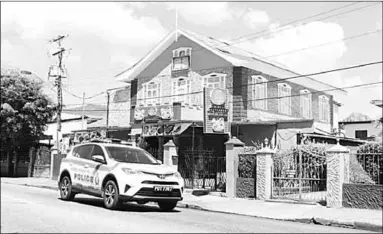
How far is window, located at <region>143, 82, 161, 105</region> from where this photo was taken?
3054 cm

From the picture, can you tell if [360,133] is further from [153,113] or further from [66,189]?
[66,189]

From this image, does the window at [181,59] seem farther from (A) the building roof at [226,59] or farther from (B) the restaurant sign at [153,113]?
(B) the restaurant sign at [153,113]

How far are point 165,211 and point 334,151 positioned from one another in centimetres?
522

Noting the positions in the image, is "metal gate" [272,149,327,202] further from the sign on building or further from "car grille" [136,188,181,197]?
"car grille" [136,188,181,197]

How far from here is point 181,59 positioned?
97.0ft

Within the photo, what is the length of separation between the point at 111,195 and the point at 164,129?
14.1 meters

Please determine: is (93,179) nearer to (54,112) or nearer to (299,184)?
(299,184)

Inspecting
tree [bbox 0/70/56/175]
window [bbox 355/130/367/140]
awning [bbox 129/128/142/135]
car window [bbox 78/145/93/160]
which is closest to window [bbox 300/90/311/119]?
window [bbox 355/130/367/140]

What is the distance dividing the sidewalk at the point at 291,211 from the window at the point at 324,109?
60.8ft

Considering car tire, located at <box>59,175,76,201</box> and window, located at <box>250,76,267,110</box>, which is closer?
car tire, located at <box>59,175,76,201</box>

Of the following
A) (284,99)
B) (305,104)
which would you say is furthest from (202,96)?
(305,104)

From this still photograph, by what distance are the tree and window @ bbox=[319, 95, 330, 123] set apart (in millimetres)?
17931

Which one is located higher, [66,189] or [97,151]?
[97,151]

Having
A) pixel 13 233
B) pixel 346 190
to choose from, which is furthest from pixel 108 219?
pixel 346 190
